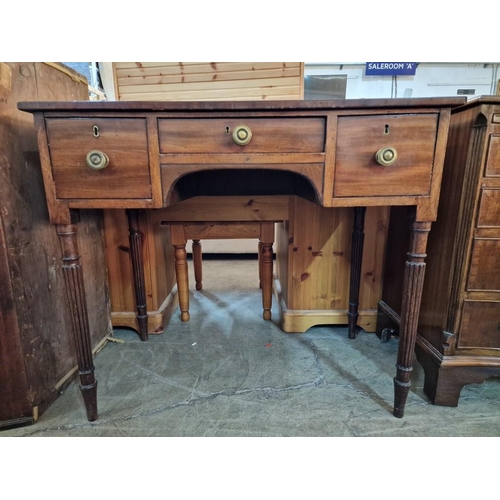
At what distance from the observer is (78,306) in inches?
36.7

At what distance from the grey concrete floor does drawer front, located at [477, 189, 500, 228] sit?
2.04 ft

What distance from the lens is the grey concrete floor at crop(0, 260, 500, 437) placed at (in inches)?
37.7

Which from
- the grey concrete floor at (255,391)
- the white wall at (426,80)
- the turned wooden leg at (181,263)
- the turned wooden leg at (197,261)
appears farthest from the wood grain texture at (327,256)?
the white wall at (426,80)

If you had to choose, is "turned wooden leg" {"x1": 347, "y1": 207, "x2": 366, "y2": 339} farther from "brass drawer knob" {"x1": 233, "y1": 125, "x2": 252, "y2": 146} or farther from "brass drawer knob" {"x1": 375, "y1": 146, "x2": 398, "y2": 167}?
"brass drawer knob" {"x1": 233, "y1": 125, "x2": 252, "y2": 146}

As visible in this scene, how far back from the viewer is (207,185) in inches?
54.9

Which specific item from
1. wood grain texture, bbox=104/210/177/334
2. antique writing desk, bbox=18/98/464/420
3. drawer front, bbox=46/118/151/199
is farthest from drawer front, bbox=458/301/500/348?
wood grain texture, bbox=104/210/177/334

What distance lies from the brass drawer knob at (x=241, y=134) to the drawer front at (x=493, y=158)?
2.22 feet

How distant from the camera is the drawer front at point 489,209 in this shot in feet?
2.94

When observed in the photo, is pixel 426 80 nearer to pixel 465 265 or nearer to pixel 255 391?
pixel 465 265

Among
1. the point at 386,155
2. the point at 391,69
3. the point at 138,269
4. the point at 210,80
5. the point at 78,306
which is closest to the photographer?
the point at 386,155

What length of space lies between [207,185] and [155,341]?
790mm

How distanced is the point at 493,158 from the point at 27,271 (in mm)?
1418

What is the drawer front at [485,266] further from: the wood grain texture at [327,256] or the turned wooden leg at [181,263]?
the turned wooden leg at [181,263]

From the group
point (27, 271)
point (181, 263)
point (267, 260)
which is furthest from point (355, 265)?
point (27, 271)
